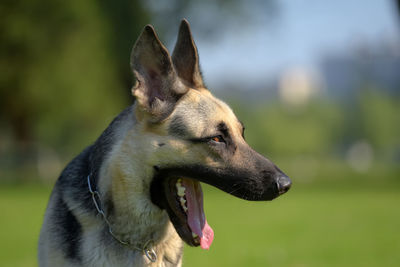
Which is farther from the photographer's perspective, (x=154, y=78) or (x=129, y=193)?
(x=154, y=78)

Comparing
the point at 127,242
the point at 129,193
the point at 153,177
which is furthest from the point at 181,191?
the point at 127,242

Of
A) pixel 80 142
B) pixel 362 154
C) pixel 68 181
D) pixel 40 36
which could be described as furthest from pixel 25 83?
pixel 362 154

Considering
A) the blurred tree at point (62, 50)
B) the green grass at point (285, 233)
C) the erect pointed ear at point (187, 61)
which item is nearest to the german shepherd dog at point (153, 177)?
the erect pointed ear at point (187, 61)

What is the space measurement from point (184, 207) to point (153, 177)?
0.30 metres

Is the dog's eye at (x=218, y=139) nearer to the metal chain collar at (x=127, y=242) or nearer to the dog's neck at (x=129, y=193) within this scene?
the dog's neck at (x=129, y=193)

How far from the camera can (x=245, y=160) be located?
2994 millimetres

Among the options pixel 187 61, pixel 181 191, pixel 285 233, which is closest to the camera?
pixel 181 191

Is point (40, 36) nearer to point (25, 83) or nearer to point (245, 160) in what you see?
point (25, 83)

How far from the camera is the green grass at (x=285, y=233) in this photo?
6.46 meters

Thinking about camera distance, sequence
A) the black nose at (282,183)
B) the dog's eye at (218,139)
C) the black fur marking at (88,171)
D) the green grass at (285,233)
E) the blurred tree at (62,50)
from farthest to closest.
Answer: the blurred tree at (62,50)
the green grass at (285,233)
the black fur marking at (88,171)
the dog's eye at (218,139)
the black nose at (282,183)

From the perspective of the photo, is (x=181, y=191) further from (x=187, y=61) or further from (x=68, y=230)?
(x=187, y=61)

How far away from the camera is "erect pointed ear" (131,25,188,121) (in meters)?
3.00

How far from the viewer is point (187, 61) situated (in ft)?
11.4

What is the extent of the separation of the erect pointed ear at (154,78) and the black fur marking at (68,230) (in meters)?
0.90
